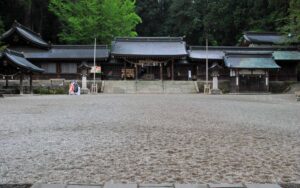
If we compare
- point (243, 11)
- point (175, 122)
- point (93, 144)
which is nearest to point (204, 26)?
point (243, 11)

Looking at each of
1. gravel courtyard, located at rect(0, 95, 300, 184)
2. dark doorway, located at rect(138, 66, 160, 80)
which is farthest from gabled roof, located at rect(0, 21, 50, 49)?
gravel courtyard, located at rect(0, 95, 300, 184)

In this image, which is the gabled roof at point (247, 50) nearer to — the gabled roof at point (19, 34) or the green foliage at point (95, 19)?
the green foliage at point (95, 19)

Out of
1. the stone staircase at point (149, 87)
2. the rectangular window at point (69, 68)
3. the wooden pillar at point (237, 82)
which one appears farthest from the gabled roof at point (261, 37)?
the rectangular window at point (69, 68)

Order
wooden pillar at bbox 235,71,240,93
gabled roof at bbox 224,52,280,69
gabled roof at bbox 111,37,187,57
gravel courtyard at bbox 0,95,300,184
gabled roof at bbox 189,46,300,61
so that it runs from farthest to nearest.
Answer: gabled roof at bbox 111,37,187,57 < gabled roof at bbox 189,46,300,61 < gabled roof at bbox 224,52,280,69 < wooden pillar at bbox 235,71,240,93 < gravel courtyard at bbox 0,95,300,184

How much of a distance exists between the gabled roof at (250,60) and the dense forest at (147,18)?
398 cm

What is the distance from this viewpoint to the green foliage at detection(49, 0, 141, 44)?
47.2 meters

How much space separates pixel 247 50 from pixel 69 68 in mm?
19830

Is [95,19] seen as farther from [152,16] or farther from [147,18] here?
[147,18]

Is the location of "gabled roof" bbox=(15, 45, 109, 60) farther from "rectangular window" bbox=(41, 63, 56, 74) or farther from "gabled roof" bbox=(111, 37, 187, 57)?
"gabled roof" bbox=(111, 37, 187, 57)

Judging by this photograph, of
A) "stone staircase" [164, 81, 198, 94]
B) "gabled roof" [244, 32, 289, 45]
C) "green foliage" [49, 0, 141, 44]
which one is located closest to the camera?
"stone staircase" [164, 81, 198, 94]

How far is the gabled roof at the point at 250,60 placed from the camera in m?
39.2

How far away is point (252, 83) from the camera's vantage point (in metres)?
39.9

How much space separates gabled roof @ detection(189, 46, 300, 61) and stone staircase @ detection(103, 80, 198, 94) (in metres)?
4.63

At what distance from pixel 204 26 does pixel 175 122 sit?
49148mm
